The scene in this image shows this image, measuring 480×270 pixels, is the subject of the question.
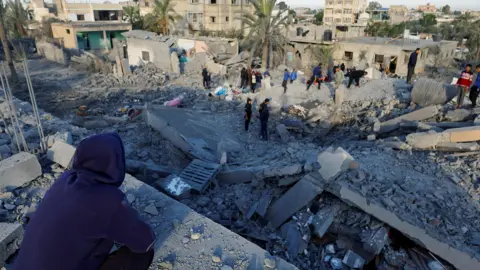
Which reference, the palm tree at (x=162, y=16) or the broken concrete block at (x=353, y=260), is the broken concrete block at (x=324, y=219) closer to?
the broken concrete block at (x=353, y=260)

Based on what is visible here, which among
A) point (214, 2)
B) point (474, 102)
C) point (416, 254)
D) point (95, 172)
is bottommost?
point (416, 254)

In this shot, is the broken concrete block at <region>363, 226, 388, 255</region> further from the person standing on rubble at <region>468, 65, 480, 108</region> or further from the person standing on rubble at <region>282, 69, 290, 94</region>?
the person standing on rubble at <region>282, 69, 290, 94</region>

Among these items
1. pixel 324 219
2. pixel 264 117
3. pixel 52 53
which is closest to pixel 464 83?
pixel 264 117

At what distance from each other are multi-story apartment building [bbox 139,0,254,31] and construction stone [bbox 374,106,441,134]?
27135 millimetres

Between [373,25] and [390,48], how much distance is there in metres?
16.6

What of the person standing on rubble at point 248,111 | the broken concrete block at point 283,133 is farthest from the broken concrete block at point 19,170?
the broken concrete block at point 283,133

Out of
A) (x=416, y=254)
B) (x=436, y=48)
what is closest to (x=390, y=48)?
(x=436, y=48)

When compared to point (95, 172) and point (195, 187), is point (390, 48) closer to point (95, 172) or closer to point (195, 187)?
point (195, 187)

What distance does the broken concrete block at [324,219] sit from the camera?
200 inches

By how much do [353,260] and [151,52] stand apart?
60.9 ft

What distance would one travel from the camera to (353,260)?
4.65 m

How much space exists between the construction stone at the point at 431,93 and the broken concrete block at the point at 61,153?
402 inches

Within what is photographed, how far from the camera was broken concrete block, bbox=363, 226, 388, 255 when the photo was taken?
477 centimetres

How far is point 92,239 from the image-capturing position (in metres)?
1.96
